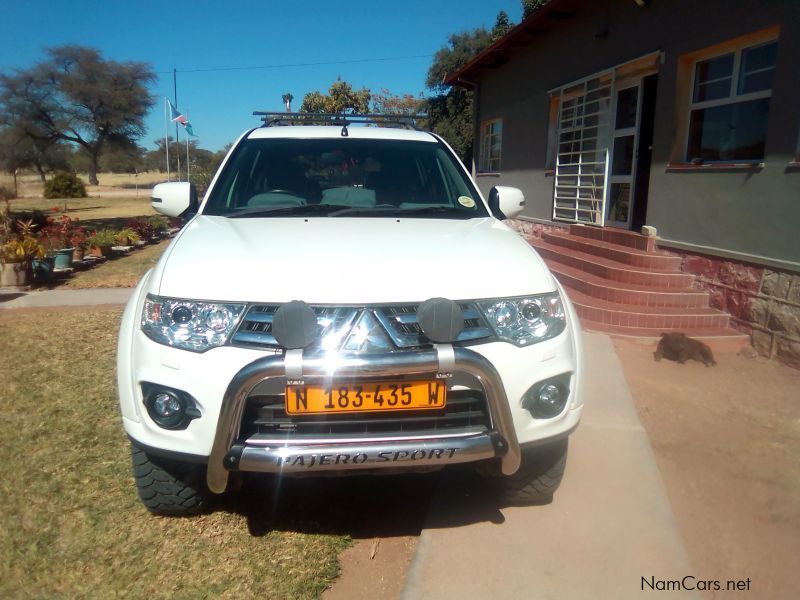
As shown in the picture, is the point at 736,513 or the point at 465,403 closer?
the point at 465,403

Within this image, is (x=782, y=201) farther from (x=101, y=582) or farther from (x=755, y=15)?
(x=101, y=582)

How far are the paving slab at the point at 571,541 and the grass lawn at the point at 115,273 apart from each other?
23.0ft

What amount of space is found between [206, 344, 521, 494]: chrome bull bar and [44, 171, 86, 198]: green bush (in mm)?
38299

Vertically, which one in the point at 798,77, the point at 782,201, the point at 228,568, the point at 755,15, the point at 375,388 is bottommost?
the point at 228,568

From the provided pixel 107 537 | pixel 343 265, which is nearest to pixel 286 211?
pixel 343 265

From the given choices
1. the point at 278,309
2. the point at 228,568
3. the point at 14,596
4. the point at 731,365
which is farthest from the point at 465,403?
the point at 731,365

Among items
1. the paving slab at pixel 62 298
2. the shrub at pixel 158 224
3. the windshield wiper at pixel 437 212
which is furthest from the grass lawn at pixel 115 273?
the windshield wiper at pixel 437 212

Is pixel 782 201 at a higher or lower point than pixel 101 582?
higher

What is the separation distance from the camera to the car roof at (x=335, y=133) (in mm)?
3637

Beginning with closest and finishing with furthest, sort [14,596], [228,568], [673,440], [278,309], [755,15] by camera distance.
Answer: [278,309] < [14,596] < [228,568] < [673,440] < [755,15]

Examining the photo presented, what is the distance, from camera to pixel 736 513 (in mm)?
2770

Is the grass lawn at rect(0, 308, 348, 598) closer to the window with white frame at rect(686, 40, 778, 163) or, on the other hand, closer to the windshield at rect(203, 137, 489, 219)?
the windshield at rect(203, 137, 489, 219)

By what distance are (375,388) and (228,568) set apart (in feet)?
3.40

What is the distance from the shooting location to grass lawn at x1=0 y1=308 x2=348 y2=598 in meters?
2.31
